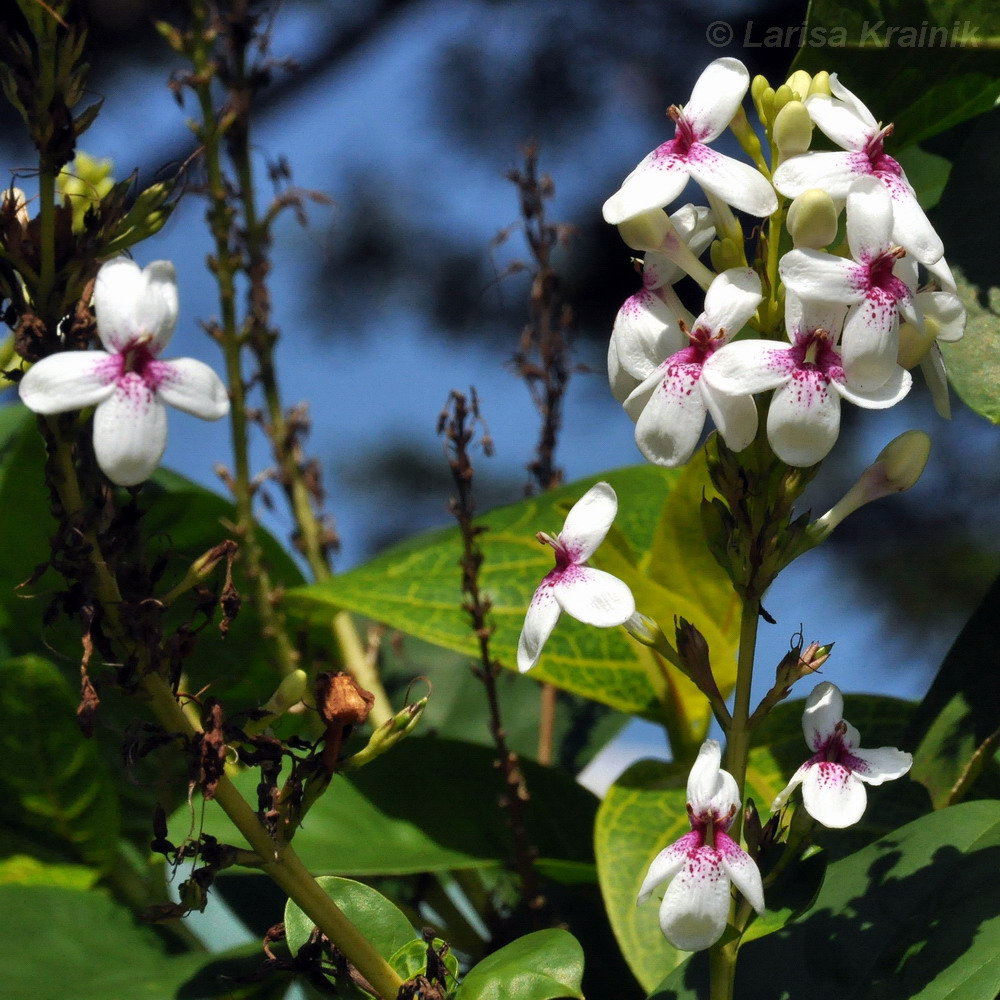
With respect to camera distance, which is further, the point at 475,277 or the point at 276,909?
the point at 475,277

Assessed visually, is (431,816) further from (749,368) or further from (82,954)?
(749,368)

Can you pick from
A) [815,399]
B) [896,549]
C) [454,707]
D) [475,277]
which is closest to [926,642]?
[896,549]

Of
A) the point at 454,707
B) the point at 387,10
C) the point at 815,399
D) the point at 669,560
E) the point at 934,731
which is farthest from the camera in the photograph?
the point at 387,10

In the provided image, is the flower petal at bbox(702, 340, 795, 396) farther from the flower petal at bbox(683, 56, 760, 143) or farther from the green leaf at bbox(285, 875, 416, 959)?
the green leaf at bbox(285, 875, 416, 959)

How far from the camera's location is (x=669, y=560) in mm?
524

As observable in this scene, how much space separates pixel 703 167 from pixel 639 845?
28cm

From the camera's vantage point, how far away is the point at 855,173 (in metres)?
0.28

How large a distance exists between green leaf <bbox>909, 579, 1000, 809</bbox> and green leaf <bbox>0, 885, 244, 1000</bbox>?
10.2 inches

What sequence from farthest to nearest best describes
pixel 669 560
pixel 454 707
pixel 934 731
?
1. pixel 454 707
2. pixel 669 560
3. pixel 934 731

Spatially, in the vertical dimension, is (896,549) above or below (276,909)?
below

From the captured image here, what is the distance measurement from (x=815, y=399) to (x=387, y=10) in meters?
1.28

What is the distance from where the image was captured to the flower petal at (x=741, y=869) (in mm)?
257

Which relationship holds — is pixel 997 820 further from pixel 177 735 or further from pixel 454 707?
pixel 454 707

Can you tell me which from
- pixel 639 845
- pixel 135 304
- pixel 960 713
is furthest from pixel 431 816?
pixel 135 304
